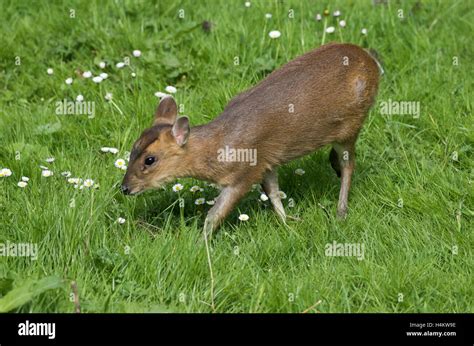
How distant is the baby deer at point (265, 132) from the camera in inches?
247

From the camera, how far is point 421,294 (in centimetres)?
554

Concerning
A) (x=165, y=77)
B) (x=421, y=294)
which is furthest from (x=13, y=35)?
(x=421, y=294)

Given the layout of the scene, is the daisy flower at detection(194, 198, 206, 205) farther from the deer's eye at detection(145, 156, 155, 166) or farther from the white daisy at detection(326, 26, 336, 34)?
the white daisy at detection(326, 26, 336, 34)

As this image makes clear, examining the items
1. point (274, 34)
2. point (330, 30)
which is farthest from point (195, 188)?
point (330, 30)

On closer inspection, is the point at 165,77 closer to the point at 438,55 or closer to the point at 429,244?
the point at 438,55

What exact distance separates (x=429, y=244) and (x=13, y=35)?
15.3 ft
